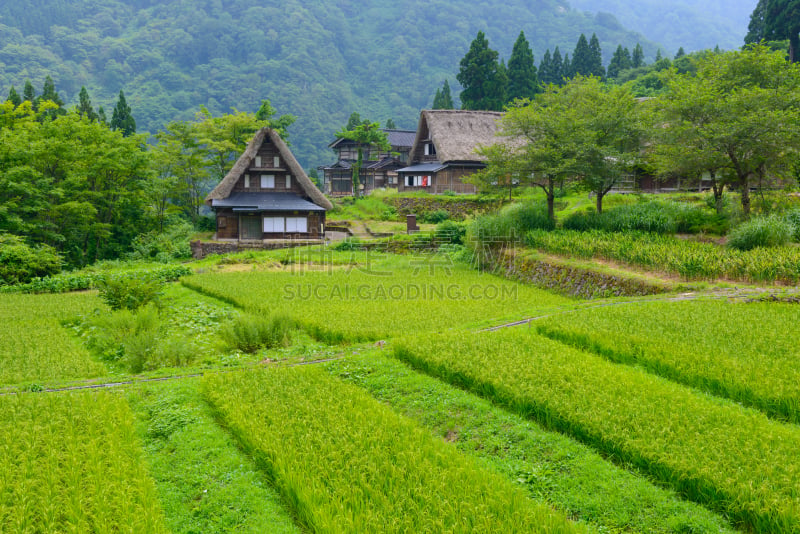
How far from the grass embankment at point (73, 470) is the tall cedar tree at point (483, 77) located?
38.7 meters

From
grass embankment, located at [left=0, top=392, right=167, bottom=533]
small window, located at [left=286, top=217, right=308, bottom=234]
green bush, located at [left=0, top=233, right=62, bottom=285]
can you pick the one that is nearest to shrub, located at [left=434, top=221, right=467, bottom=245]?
small window, located at [left=286, top=217, right=308, bottom=234]

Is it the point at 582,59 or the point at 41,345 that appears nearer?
the point at 41,345

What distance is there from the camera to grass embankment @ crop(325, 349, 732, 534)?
13.1ft

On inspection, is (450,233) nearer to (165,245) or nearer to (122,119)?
(165,245)

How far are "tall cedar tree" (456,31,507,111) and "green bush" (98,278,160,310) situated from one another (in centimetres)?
3343

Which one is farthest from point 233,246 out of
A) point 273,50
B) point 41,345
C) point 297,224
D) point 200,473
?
point 273,50

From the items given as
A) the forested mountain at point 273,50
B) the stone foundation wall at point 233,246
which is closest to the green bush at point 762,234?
the stone foundation wall at point 233,246

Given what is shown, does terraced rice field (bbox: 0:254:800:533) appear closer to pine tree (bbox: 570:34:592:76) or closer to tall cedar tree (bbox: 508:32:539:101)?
tall cedar tree (bbox: 508:32:539:101)

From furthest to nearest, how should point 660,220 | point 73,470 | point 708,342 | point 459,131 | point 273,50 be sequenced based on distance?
1. point 273,50
2. point 459,131
3. point 660,220
4. point 708,342
5. point 73,470

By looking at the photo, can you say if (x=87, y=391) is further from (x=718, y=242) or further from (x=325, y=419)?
(x=718, y=242)

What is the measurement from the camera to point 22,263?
18.3 m

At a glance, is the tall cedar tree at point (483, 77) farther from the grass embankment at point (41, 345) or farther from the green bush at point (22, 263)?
the grass embankment at point (41, 345)

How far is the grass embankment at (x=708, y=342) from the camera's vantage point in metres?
5.76

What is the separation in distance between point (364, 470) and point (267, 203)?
2380 centimetres
